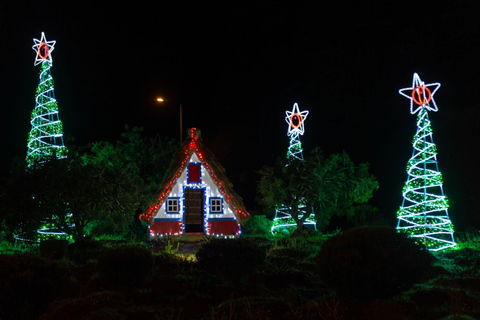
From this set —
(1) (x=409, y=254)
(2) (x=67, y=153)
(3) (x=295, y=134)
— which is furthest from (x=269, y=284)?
(3) (x=295, y=134)

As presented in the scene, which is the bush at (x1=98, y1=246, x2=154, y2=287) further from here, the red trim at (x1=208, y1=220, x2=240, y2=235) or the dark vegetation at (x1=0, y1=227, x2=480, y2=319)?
the red trim at (x1=208, y1=220, x2=240, y2=235)

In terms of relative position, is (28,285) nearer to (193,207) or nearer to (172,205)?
(172,205)

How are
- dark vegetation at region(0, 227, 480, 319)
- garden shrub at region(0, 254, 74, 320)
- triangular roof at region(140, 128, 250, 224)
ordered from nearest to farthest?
garden shrub at region(0, 254, 74, 320)
dark vegetation at region(0, 227, 480, 319)
triangular roof at region(140, 128, 250, 224)

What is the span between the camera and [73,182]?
16328 millimetres

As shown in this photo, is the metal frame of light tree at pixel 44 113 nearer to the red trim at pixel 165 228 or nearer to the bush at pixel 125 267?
the red trim at pixel 165 228

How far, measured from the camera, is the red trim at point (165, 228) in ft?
71.0

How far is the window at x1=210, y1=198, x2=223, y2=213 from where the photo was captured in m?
22.2

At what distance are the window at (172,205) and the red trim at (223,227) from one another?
1.70m

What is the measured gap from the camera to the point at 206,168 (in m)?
22.1

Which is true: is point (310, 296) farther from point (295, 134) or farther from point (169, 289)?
point (295, 134)

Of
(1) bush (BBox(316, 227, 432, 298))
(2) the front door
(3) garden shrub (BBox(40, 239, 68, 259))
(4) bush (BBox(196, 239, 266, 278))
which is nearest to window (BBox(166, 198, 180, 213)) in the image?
(2) the front door

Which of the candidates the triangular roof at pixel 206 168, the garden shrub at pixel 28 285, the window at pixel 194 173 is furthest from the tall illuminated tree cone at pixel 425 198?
the garden shrub at pixel 28 285

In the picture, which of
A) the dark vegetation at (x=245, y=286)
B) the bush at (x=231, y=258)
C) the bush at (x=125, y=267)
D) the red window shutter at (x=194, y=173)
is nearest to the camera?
the dark vegetation at (x=245, y=286)

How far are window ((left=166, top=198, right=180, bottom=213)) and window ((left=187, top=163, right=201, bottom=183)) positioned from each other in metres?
1.21
